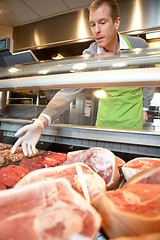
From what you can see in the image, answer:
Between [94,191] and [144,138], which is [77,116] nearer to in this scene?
[144,138]

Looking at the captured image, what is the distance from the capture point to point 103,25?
75.6 inches

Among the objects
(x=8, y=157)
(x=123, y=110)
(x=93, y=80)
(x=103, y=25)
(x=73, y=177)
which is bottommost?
(x=8, y=157)

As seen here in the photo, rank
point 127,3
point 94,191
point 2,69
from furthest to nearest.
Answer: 1. point 127,3
2. point 2,69
3. point 94,191

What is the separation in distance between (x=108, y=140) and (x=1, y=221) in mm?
1331

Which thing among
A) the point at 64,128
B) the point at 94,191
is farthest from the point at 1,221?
the point at 64,128

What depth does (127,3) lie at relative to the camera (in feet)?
12.5

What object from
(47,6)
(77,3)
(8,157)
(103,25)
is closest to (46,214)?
(8,157)

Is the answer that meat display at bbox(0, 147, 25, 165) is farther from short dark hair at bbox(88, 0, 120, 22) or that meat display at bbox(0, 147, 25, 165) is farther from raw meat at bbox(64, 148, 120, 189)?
short dark hair at bbox(88, 0, 120, 22)

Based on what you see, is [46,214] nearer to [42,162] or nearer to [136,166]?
[136,166]

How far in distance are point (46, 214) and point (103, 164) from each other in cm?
53

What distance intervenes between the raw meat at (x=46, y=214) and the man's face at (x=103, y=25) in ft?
5.73

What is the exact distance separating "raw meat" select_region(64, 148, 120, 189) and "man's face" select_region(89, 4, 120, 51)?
54.8 inches

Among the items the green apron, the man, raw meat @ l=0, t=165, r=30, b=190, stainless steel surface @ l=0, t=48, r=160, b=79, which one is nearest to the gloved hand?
the man

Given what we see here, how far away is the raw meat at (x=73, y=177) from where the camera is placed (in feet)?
2.43
